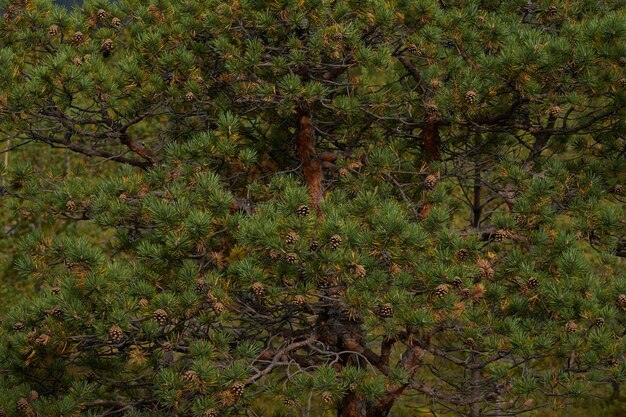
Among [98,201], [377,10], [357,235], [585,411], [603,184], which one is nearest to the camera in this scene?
[357,235]

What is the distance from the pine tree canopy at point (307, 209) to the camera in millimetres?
5113

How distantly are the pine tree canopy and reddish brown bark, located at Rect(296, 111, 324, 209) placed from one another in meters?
0.02

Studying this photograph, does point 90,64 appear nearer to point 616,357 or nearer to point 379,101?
point 379,101

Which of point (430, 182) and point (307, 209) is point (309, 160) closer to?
point (430, 182)

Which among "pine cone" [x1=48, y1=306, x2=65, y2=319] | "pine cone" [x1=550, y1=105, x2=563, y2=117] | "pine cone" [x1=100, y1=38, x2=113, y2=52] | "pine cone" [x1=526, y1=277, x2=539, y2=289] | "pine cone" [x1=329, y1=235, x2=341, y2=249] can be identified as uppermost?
"pine cone" [x1=100, y1=38, x2=113, y2=52]

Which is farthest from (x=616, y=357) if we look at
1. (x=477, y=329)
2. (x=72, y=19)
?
(x=72, y=19)

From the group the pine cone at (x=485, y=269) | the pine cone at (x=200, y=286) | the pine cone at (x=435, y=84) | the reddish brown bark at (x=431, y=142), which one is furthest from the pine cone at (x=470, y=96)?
the pine cone at (x=200, y=286)

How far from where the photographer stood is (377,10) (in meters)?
5.92

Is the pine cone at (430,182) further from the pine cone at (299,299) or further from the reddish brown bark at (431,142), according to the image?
the pine cone at (299,299)

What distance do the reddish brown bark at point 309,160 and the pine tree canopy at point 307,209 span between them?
0.02m

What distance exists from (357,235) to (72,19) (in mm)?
3307

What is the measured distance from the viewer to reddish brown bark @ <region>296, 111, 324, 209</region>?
6.93 m

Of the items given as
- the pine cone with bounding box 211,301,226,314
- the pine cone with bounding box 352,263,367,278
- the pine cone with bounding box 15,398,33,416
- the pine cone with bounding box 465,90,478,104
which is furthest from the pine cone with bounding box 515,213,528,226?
the pine cone with bounding box 15,398,33,416

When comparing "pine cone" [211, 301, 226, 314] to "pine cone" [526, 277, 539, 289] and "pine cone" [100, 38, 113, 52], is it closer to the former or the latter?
"pine cone" [526, 277, 539, 289]
